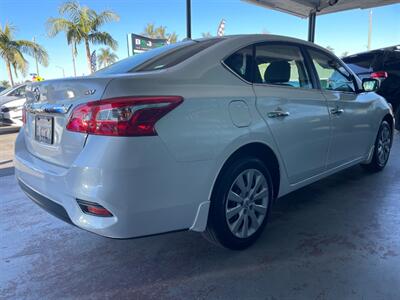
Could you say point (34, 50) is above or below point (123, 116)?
A: above

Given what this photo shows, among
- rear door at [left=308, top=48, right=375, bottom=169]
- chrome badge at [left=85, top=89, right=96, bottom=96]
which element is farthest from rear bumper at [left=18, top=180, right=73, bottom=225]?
rear door at [left=308, top=48, right=375, bottom=169]

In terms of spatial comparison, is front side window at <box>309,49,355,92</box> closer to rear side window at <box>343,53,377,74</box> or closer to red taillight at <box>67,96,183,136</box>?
red taillight at <box>67,96,183,136</box>

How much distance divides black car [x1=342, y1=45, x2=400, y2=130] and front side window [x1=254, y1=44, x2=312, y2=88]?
5689 mm

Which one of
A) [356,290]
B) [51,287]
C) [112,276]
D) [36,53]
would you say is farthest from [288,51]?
[36,53]

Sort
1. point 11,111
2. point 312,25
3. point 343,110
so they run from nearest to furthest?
point 343,110 < point 11,111 < point 312,25

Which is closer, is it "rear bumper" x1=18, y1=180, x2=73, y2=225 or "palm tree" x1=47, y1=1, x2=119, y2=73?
"rear bumper" x1=18, y1=180, x2=73, y2=225

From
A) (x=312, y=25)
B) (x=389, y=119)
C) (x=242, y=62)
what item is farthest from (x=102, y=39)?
(x=242, y=62)

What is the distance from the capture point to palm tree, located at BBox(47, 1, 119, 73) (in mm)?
18062

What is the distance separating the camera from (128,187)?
1962 millimetres

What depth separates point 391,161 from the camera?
17.6ft

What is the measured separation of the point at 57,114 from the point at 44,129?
227 millimetres

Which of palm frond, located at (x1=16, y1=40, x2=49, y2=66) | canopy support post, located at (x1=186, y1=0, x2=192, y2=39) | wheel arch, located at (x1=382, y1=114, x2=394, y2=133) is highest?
palm frond, located at (x1=16, y1=40, x2=49, y2=66)

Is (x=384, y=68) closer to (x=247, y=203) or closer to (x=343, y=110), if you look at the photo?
(x=343, y=110)

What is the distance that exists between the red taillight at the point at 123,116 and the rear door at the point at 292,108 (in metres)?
0.89
